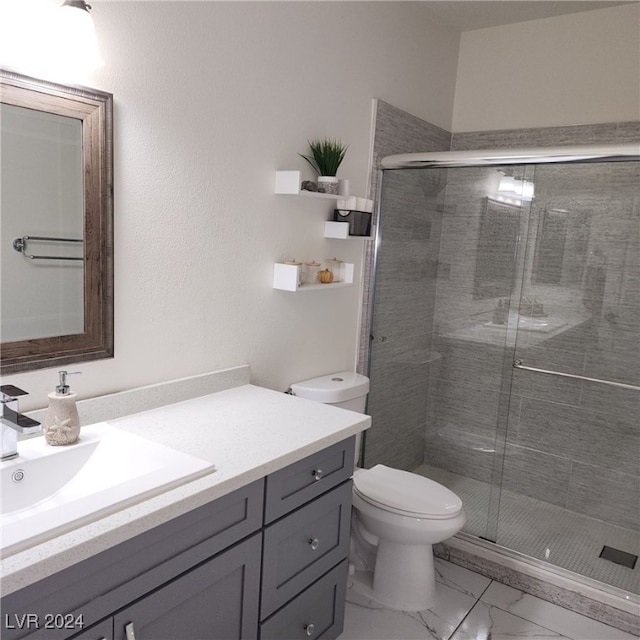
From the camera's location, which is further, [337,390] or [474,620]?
[337,390]

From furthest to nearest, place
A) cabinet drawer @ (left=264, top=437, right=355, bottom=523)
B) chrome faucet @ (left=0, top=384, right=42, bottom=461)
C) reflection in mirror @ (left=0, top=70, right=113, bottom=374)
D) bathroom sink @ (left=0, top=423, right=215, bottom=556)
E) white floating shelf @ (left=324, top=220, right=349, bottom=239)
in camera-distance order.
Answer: white floating shelf @ (left=324, top=220, right=349, bottom=239) → cabinet drawer @ (left=264, top=437, right=355, bottom=523) → reflection in mirror @ (left=0, top=70, right=113, bottom=374) → chrome faucet @ (left=0, top=384, right=42, bottom=461) → bathroom sink @ (left=0, top=423, right=215, bottom=556)

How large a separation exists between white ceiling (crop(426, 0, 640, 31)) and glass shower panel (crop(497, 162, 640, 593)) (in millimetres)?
922

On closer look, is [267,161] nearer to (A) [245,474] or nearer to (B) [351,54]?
(B) [351,54]

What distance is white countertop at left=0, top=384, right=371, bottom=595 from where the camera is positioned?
1.08 metres

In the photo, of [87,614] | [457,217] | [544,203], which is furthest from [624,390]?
[87,614]

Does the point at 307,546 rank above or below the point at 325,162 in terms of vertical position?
below

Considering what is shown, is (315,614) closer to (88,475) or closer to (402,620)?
(402,620)

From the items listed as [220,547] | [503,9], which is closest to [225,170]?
[220,547]

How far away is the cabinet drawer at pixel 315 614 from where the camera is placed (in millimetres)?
1715

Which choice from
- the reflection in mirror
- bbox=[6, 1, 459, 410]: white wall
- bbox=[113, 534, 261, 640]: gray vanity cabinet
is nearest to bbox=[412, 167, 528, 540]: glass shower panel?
bbox=[6, 1, 459, 410]: white wall

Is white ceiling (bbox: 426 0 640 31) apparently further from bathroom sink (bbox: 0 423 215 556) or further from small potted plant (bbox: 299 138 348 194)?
bathroom sink (bbox: 0 423 215 556)

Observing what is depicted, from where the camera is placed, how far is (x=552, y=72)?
3.13m

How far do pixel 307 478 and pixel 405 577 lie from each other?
91cm

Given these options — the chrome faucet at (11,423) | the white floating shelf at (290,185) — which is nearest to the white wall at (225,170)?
the white floating shelf at (290,185)
